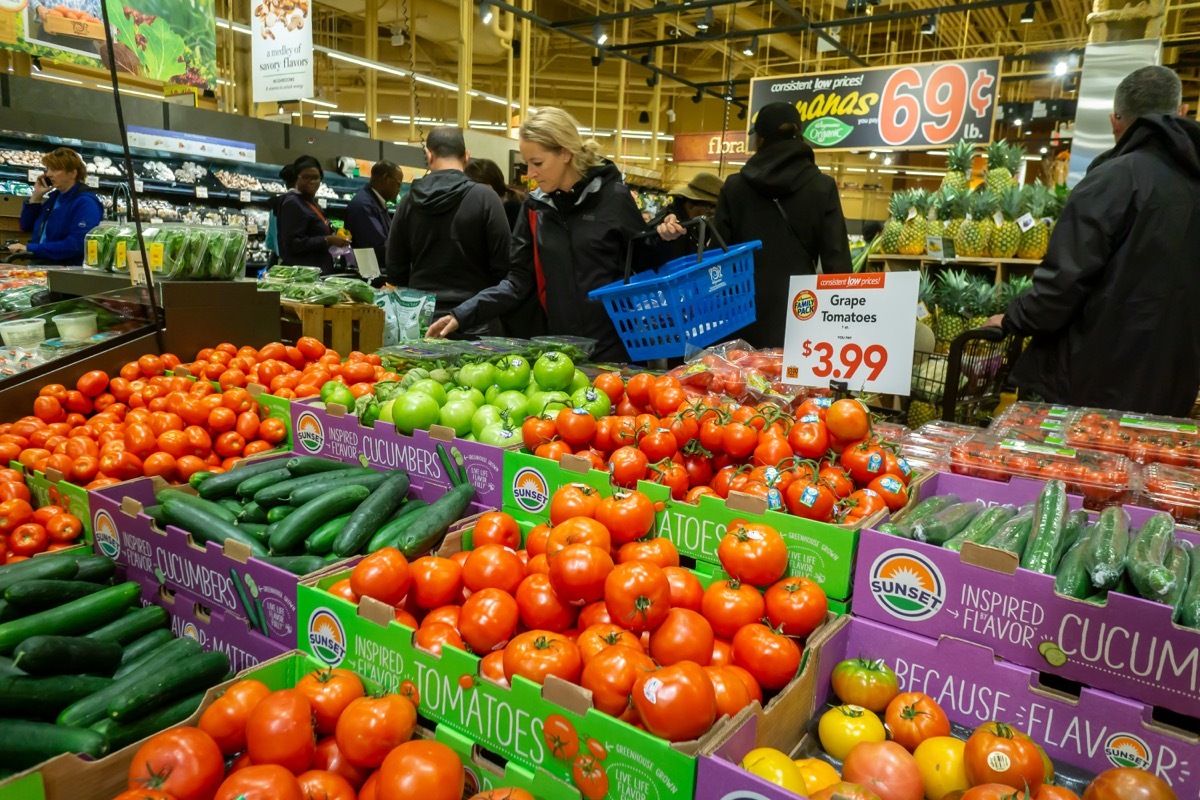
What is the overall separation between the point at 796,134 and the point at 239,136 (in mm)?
7480

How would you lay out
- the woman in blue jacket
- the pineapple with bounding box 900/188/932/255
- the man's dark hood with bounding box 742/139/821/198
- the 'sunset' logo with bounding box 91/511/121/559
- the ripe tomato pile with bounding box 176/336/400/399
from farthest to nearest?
the woman in blue jacket < the pineapple with bounding box 900/188/932/255 < the man's dark hood with bounding box 742/139/821/198 < the ripe tomato pile with bounding box 176/336/400/399 < the 'sunset' logo with bounding box 91/511/121/559

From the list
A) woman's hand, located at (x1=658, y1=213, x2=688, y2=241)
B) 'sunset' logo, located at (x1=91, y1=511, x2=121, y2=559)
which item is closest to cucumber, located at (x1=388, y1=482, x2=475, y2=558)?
'sunset' logo, located at (x1=91, y1=511, x2=121, y2=559)

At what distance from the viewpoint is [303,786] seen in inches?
48.0

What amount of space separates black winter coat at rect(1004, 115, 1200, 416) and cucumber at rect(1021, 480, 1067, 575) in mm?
1613

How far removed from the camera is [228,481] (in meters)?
2.26

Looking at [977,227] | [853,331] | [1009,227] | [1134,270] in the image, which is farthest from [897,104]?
[853,331]

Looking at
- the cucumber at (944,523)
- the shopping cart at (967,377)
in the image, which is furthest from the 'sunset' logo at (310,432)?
the shopping cart at (967,377)

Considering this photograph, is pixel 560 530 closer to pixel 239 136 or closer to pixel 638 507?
pixel 638 507

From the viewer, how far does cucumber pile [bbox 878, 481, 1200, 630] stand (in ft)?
4.35

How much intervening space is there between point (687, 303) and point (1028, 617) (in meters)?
1.62

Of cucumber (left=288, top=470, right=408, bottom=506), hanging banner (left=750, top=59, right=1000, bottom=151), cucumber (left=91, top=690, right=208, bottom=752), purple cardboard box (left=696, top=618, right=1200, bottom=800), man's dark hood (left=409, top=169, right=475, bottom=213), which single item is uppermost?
hanging banner (left=750, top=59, right=1000, bottom=151)

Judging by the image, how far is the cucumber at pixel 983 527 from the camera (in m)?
1.53

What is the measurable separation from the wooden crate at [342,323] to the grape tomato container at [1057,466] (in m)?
3.66

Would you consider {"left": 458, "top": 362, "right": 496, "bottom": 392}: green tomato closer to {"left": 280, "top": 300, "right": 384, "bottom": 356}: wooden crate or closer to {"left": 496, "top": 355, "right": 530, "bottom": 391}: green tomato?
{"left": 496, "top": 355, "right": 530, "bottom": 391}: green tomato
